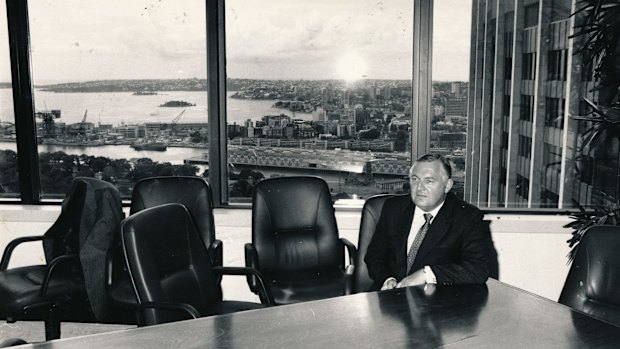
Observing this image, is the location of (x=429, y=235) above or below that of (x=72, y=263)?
above

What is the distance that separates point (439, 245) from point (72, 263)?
213 centimetres

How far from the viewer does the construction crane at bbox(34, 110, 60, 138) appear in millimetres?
4773

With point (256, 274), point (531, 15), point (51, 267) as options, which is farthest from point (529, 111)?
point (51, 267)

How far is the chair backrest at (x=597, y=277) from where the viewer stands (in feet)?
7.93

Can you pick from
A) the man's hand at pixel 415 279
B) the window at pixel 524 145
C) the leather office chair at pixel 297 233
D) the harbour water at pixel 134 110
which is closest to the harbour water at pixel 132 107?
the harbour water at pixel 134 110

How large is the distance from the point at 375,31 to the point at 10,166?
2.99 metres

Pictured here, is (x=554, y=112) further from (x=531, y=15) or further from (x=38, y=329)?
(x=38, y=329)

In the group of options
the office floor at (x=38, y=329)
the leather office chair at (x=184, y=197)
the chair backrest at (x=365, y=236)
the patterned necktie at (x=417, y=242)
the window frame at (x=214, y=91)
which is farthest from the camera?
the window frame at (x=214, y=91)

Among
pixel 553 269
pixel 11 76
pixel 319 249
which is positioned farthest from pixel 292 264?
pixel 11 76

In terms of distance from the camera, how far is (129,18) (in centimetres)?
462

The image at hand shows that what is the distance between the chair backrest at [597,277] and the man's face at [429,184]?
2.25 feet

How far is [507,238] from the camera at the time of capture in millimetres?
4441

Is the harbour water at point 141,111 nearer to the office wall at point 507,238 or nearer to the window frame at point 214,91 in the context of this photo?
the window frame at point 214,91

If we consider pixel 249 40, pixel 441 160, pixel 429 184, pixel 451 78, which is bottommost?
pixel 429 184
